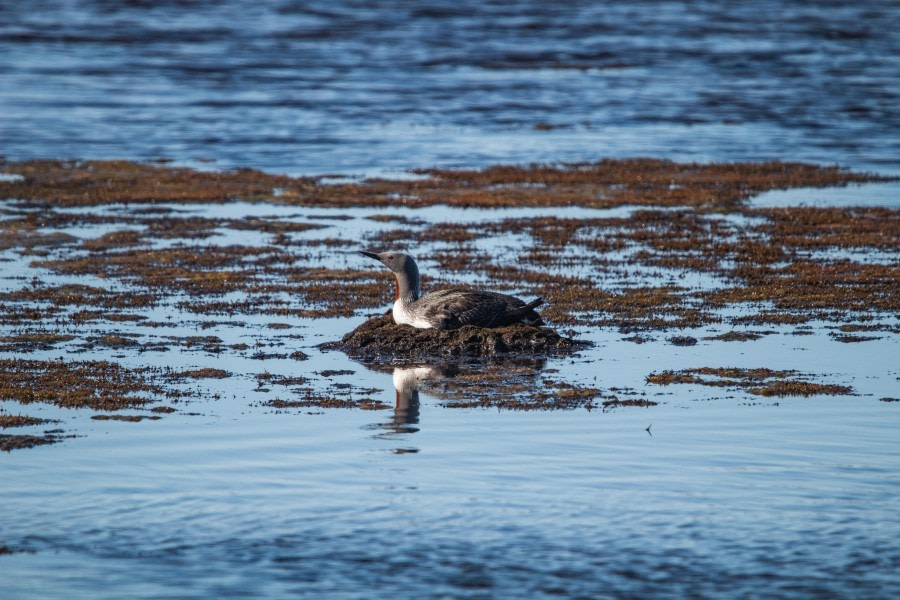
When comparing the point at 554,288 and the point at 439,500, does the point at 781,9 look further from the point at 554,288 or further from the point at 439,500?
the point at 439,500

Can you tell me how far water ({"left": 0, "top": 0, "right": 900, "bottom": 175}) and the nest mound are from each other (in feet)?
53.3

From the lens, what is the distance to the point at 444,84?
49.4 metres

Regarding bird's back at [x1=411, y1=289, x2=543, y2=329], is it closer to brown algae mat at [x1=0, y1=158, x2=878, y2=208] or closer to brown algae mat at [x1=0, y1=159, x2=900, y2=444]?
brown algae mat at [x1=0, y1=159, x2=900, y2=444]

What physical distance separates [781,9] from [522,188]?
58026 millimetres

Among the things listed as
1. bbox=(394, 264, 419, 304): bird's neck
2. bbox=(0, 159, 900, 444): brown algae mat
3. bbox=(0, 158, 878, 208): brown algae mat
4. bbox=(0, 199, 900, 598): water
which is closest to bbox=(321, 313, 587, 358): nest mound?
bbox=(0, 159, 900, 444): brown algae mat

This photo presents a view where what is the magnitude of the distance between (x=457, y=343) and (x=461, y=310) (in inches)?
16.5

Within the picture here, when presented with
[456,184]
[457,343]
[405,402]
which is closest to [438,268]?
[457,343]

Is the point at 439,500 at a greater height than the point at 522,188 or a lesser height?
lesser

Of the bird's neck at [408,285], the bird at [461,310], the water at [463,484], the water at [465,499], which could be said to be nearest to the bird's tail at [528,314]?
the bird at [461,310]

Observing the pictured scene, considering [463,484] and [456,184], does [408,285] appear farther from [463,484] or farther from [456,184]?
[456,184]

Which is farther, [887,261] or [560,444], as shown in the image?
[887,261]

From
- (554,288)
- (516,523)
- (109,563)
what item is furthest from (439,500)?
(554,288)

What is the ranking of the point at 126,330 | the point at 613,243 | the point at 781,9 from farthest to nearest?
the point at 781,9
the point at 613,243
the point at 126,330

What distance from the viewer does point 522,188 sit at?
28422 mm
